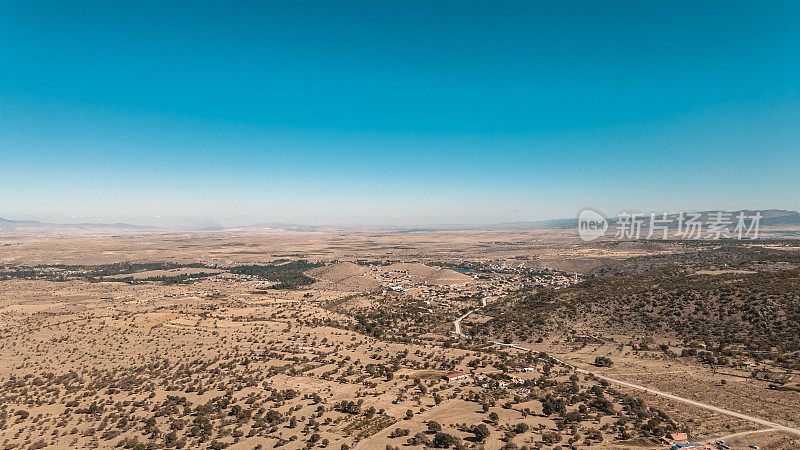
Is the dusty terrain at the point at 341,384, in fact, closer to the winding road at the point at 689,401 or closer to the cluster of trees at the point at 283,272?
the winding road at the point at 689,401

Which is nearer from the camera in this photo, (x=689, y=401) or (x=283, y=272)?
(x=689, y=401)

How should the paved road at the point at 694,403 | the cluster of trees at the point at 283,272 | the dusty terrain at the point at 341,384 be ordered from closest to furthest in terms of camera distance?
the paved road at the point at 694,403, the dusty terrain at the point at 341,384, the cluster of trees at the point at 283,272

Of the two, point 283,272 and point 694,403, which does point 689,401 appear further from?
point 283,272

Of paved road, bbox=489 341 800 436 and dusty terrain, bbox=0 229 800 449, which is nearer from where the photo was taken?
paved road, bbox=489 341 800 436

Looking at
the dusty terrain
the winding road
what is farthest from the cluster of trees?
the winding road

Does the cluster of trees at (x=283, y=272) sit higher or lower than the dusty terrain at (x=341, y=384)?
lower

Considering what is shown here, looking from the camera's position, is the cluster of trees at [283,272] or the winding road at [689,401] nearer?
the winding road at [689,401]

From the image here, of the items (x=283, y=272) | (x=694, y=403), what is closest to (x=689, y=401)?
(x=694, y=403)

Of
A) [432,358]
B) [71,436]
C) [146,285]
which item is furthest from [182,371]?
[146,285]

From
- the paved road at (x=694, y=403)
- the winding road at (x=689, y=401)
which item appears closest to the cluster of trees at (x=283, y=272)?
the winding road at (x=689, y=401)

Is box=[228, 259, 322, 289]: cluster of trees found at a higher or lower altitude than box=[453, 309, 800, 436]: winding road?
lower

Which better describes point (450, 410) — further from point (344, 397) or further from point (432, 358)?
point (432, 358)

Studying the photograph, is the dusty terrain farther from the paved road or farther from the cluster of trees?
the cluster of trees
